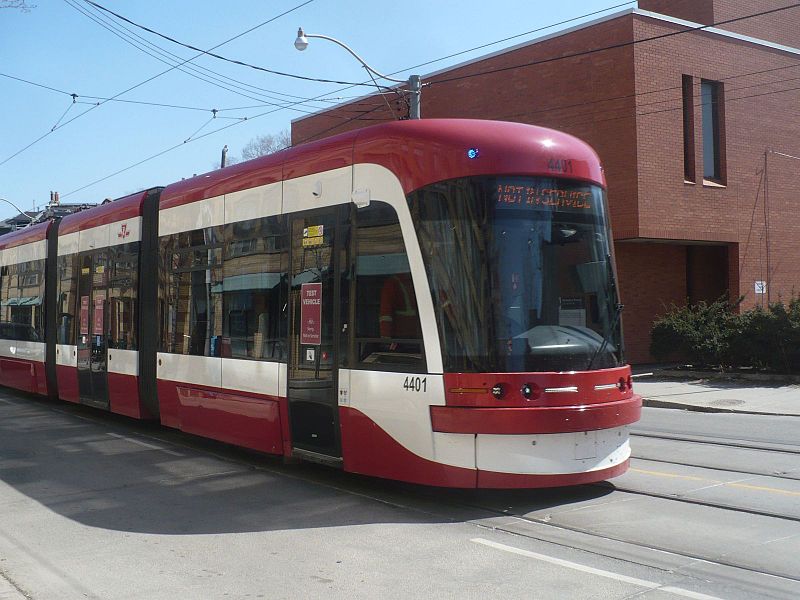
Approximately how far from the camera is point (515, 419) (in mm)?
6852

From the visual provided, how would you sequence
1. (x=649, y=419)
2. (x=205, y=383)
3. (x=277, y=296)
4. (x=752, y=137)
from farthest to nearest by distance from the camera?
1. (x=752, y=137)
2. (x=649, y=419)
3. (x=205, y=383)
4. (x=277, y=296)

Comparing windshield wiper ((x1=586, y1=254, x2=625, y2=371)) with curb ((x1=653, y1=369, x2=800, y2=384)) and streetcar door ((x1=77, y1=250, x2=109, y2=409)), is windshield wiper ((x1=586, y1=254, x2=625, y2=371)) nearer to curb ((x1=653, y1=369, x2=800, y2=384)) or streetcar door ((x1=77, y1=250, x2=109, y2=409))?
streetcar door ((x1=77, y1=250, x2=109, y2=409))

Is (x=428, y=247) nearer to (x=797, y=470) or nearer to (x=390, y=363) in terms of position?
(x=390, y=363)

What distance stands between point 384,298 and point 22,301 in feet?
39.9

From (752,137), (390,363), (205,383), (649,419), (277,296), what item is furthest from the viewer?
(752,137)

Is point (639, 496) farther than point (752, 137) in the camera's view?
No

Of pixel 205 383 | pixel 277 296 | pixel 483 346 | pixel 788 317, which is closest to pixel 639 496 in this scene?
pixel 483 346

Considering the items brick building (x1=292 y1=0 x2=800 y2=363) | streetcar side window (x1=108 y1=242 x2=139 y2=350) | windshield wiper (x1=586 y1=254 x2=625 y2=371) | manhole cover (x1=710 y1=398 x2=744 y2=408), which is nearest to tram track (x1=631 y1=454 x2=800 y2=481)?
windshield wiper (x1=586 y1=254 x2=625 y2=371)

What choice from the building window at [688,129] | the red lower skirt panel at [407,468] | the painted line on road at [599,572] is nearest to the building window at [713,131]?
the building window at [688,129]

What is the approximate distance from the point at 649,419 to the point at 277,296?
833 cm

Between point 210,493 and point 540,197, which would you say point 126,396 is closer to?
point 210,493

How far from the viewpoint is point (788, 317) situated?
20.0 m

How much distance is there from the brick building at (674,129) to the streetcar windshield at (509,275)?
1595 centimetres

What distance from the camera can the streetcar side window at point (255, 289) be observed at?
8.85 m
